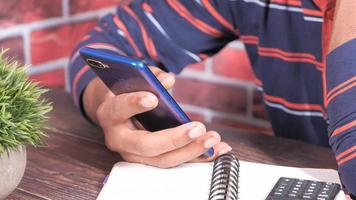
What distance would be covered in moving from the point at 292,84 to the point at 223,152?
34cm

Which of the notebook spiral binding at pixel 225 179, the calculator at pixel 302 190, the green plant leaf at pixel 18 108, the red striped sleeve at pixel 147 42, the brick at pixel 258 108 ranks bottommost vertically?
the brick at pixel 258 108

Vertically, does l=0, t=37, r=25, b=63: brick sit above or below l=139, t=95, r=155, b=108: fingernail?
below

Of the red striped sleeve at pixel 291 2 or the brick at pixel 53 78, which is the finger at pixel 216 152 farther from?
the brick at pixel 53 78

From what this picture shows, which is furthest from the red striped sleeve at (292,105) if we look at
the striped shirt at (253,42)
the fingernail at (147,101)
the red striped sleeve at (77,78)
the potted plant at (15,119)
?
the potted plant at (15,119)

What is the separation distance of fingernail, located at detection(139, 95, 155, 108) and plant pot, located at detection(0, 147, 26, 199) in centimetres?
14

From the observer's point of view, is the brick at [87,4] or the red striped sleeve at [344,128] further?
the brick at [87,4]

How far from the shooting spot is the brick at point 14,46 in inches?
50.8

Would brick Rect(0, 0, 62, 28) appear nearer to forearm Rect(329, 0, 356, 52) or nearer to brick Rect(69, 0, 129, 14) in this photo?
brick Rect(69, 0, 129, 14)

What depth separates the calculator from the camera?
666 millimetres

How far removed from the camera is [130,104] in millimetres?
773

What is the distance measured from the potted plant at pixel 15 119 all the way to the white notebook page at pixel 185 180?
0.09 m

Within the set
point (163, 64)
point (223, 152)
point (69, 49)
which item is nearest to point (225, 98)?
point (69, 49)

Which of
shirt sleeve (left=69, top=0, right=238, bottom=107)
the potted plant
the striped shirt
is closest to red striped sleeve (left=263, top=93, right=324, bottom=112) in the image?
the striped shirt

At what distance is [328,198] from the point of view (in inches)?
26.1
